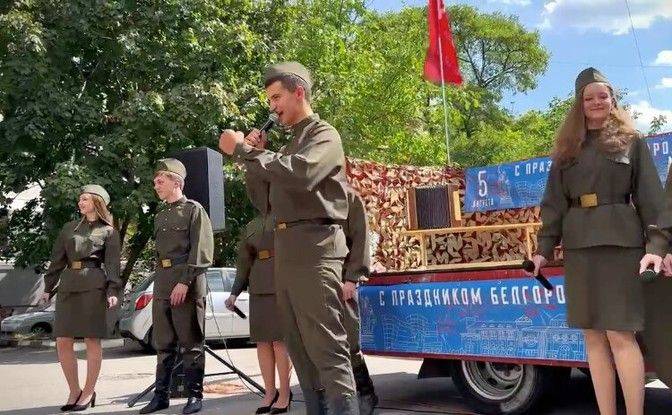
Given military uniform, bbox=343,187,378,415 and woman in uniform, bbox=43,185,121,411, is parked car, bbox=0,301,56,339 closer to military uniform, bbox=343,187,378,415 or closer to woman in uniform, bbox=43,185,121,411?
woman in uniform, bbox=43,185,121,411

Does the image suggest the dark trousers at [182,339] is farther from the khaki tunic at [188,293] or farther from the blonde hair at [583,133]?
the blonde hair at [583,133]

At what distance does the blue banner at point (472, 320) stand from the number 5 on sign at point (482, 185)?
2683 mm

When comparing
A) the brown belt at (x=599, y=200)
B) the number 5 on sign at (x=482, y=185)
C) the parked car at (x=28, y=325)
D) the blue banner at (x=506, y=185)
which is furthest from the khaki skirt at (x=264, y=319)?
the parked car at (x=28, y=325)

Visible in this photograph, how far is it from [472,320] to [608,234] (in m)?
1.67

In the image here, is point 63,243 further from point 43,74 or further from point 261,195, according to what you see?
point 43,74

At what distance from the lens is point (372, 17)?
2298cm

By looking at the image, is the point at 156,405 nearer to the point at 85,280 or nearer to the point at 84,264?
the point at 85,280

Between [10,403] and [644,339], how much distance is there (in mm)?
6002

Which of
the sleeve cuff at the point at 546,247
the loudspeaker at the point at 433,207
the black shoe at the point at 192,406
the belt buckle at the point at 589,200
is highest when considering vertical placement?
the loudspeaker at the point at 433,207

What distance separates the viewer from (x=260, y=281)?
6176mm

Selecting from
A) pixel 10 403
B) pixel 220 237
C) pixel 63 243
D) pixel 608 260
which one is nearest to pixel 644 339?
pixel 608 260

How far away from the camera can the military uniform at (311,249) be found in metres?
3.83

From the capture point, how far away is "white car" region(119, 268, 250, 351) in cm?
1400

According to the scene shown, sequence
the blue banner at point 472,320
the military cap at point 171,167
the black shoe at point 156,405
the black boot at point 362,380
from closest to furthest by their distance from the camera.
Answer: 1. the blue banner at point 472,320
2. the black boot at point 362,380
3. the black shoe at point 156,405
4. the military cap at point 171,167
